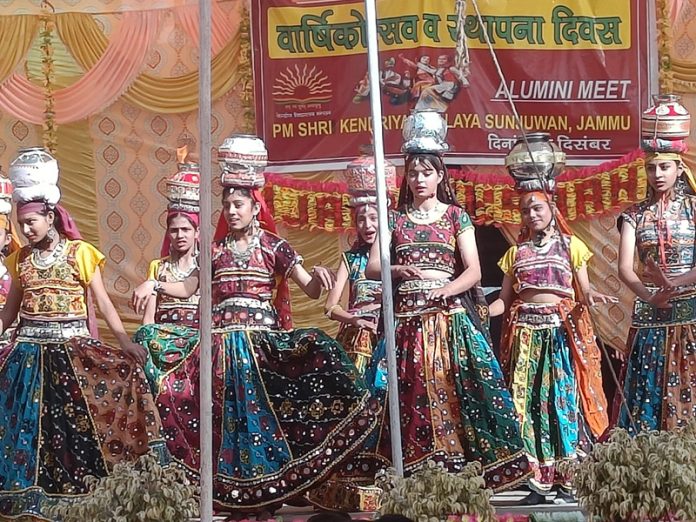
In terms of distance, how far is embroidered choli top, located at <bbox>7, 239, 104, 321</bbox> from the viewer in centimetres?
873

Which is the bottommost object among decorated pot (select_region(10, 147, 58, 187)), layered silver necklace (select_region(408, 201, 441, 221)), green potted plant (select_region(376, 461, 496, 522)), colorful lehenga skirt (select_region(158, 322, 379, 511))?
green potted plant (select_region(376, 461, 496, 522))

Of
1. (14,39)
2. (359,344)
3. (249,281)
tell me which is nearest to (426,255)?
(249,281)

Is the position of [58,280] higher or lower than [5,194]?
lower

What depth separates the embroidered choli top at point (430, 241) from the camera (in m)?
9.12

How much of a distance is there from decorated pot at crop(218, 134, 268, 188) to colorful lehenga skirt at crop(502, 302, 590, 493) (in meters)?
1.61

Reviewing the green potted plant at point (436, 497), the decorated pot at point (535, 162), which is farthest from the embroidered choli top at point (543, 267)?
the green potted plant at point (436, 497)

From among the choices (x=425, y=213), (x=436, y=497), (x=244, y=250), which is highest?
(x=425, y=213)

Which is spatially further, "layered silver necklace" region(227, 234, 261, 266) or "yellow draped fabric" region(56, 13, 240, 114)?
"yellow draped fabric" region(56, 13, 240, 114)

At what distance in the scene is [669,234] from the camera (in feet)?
30.3

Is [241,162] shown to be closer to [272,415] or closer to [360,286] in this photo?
[272,415]

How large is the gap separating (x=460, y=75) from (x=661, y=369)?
4.10 meters

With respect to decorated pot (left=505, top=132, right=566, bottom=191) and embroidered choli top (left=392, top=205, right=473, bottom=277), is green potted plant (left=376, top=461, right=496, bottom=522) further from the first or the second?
decorated pot (left=505, top=132, right=566, bottom=191)

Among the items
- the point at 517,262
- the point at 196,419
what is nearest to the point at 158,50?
the point at 517,262

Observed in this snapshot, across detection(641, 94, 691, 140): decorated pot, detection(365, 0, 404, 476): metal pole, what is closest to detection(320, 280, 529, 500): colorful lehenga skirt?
detection(365, 0, 404, 476): metal pole
